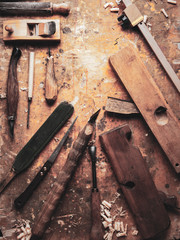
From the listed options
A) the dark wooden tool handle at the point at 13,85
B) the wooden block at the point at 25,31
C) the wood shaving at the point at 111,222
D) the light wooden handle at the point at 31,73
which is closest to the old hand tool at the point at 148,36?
the wooden block at the point at 25,31

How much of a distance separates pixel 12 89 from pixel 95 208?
1.09 m

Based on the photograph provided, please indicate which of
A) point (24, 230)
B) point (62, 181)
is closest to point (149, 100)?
point (62, 181)

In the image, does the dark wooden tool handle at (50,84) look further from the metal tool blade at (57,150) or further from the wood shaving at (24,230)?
the wood shaving at (24,230)

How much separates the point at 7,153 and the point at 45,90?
572 mm

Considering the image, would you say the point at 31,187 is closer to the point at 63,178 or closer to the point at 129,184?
the point at 63,178

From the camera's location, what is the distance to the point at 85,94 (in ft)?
5.38

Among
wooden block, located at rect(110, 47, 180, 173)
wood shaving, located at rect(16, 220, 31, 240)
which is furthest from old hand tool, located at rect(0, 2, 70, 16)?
wood shaving, located at rect(16, 220, 31, 240)

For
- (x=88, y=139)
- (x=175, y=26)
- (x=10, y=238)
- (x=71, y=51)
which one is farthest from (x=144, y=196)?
(x=175, y=26)

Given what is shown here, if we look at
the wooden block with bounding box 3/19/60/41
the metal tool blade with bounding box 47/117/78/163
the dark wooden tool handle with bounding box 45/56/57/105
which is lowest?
the metal tool blade with bounding box 47/117/78/163

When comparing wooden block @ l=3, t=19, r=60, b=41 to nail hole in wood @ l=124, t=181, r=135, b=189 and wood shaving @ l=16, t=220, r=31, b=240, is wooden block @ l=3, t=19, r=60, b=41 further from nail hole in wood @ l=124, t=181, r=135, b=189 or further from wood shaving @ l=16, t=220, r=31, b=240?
wood shaving @ l=16, t=220, r=31, b=240

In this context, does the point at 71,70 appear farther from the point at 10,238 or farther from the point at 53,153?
the point at 10,238

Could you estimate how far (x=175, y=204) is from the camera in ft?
4.98

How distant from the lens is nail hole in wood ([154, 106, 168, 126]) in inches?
60.4

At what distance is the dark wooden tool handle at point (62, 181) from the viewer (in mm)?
1456
